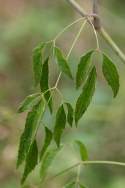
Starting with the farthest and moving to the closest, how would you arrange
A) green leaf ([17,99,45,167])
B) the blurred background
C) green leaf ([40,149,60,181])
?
the blurred background
green leaf ([40,149,60,181])
green leaf ([17,99,45,167])

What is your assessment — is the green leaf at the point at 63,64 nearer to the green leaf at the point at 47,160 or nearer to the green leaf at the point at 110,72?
the green leaf at the point at 110,72

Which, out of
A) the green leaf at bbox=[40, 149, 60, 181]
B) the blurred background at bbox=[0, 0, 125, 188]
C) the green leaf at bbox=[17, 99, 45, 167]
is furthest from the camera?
the blurred background at bbox=[0, 0, 125, 188]

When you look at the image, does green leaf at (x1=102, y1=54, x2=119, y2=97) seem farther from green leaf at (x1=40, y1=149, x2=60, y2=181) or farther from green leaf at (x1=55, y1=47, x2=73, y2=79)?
green leaf at (x1=40, y1=149, x2=60, y2=181)

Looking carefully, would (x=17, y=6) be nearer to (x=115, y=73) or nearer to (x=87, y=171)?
(x=87, y=171)

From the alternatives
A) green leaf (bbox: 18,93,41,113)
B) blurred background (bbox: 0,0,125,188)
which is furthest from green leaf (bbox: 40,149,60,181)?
green leaf (bbox: 18,93,41,113)

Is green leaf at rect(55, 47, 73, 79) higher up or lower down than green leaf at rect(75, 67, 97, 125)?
higher up

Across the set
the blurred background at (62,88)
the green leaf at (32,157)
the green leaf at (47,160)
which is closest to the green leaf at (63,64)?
the green leaf at (32,157)
